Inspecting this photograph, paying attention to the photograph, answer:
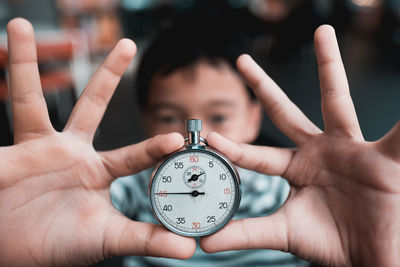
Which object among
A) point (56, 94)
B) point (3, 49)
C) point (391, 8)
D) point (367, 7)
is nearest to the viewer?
point (3, 49)

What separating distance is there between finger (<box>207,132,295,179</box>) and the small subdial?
0.08 metres

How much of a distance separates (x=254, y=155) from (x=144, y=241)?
1.29 ft

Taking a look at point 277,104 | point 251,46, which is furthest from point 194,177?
point 251,46

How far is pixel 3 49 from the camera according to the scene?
308 centimetres

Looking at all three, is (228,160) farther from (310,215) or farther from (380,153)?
(380,153)

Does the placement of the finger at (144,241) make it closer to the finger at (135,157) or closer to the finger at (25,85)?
the finger at (135,157)

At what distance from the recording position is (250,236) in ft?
2.90

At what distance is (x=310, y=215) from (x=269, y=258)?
2.54 feet

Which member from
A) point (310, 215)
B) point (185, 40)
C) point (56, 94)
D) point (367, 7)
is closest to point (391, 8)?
point (367, 7)

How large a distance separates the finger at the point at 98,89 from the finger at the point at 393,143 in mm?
735

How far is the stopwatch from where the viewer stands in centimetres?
92

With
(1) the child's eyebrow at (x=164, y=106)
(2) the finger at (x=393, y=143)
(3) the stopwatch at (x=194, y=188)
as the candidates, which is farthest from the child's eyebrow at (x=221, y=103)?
(2) the finger at (x=393, y=143)

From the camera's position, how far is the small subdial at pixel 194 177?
3.06 feet

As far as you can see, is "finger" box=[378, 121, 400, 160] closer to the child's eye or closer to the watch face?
the watch face
